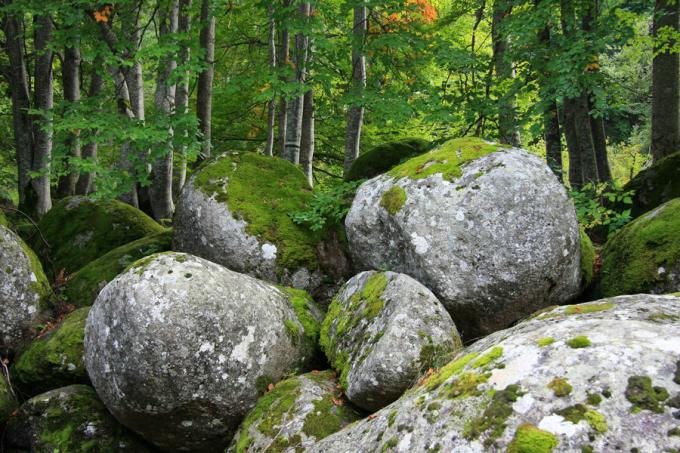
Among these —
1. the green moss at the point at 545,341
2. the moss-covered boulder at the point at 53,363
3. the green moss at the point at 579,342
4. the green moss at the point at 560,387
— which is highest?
the green moss at the point at 579,342

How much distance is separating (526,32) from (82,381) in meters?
7.33

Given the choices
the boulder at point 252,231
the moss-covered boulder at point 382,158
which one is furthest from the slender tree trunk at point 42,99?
the moss-covered boulder at point 382,158

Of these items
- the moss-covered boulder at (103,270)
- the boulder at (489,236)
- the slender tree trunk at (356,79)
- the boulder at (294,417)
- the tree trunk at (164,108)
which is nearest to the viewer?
the boulder at (294,417)

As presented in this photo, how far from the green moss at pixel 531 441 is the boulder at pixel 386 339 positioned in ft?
6.54

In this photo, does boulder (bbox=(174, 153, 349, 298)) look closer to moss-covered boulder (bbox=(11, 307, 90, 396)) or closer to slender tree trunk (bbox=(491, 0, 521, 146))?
moss-covered boulder (bbox=(11, 307, 90, 396))

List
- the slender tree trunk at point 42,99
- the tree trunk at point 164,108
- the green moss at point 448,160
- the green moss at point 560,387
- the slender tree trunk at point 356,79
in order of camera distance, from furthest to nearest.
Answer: the slender tree trunk at point 42,99
the tree trunk at point 164,108
the slender tree trunk at point 356,79
the green moss at point 448,160
the green moss at point 560,387

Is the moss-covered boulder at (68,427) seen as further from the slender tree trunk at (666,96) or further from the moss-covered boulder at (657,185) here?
Result: the slender tree trunk at (666,96)

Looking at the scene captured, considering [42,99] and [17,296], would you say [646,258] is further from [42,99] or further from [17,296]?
[42,99]

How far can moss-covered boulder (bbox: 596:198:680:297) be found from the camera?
16.9 feet

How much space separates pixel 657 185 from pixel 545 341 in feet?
19.7

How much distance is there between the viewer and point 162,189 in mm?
11367

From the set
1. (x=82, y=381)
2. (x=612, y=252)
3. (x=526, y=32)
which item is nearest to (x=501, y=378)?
(x=612, y=252)

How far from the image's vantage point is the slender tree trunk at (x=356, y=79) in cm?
941

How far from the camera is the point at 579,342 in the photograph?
2.47 m
